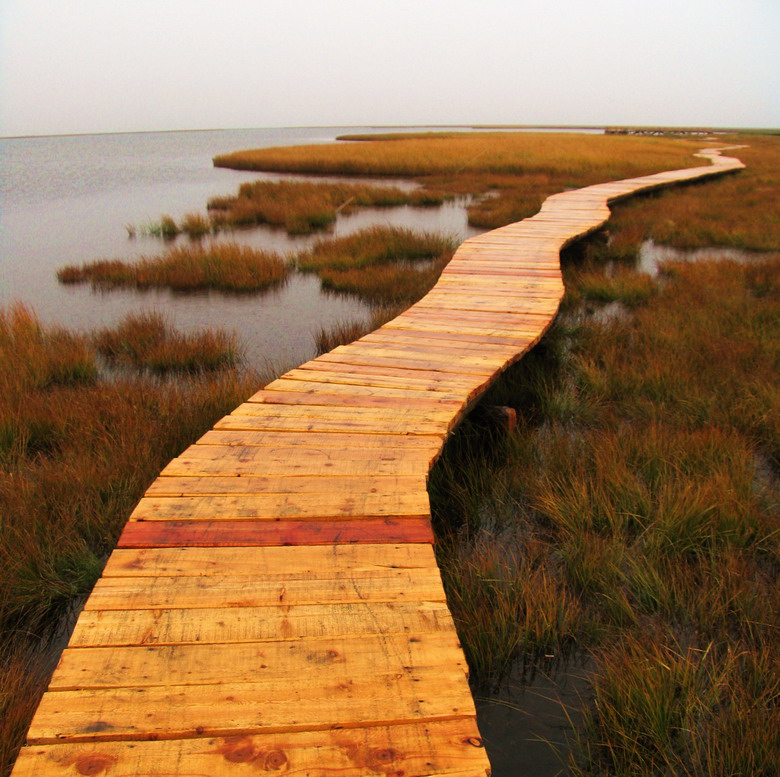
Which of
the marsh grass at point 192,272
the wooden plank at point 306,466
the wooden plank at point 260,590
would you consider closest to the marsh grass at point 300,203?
the marsh grass at point 192,272

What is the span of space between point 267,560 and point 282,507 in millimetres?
298

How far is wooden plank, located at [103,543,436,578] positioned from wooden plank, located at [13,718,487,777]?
565 mm

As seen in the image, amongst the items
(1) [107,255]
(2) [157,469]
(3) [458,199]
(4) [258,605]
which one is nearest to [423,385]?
(2) [157,469]

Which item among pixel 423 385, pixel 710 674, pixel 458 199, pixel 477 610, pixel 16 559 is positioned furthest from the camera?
pixel 458 199

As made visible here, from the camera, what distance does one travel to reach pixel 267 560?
6.21ft

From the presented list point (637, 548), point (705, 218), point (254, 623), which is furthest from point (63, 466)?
point (705, 218)

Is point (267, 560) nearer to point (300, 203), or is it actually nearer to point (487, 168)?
point (300, 203)

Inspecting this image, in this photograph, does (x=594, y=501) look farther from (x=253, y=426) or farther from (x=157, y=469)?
(x=157, y=469)

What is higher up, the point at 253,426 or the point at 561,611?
the point at 253,426

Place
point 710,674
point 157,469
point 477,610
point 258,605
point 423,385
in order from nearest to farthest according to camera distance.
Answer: point 258,605
point 710,674
point 477,610
point 157,469
point 423,385

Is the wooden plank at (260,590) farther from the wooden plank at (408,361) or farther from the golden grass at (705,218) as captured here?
the golden grass at (705,218)

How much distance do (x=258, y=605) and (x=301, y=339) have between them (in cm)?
425

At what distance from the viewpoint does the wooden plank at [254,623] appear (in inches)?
62.0

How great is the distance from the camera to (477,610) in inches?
82.4
